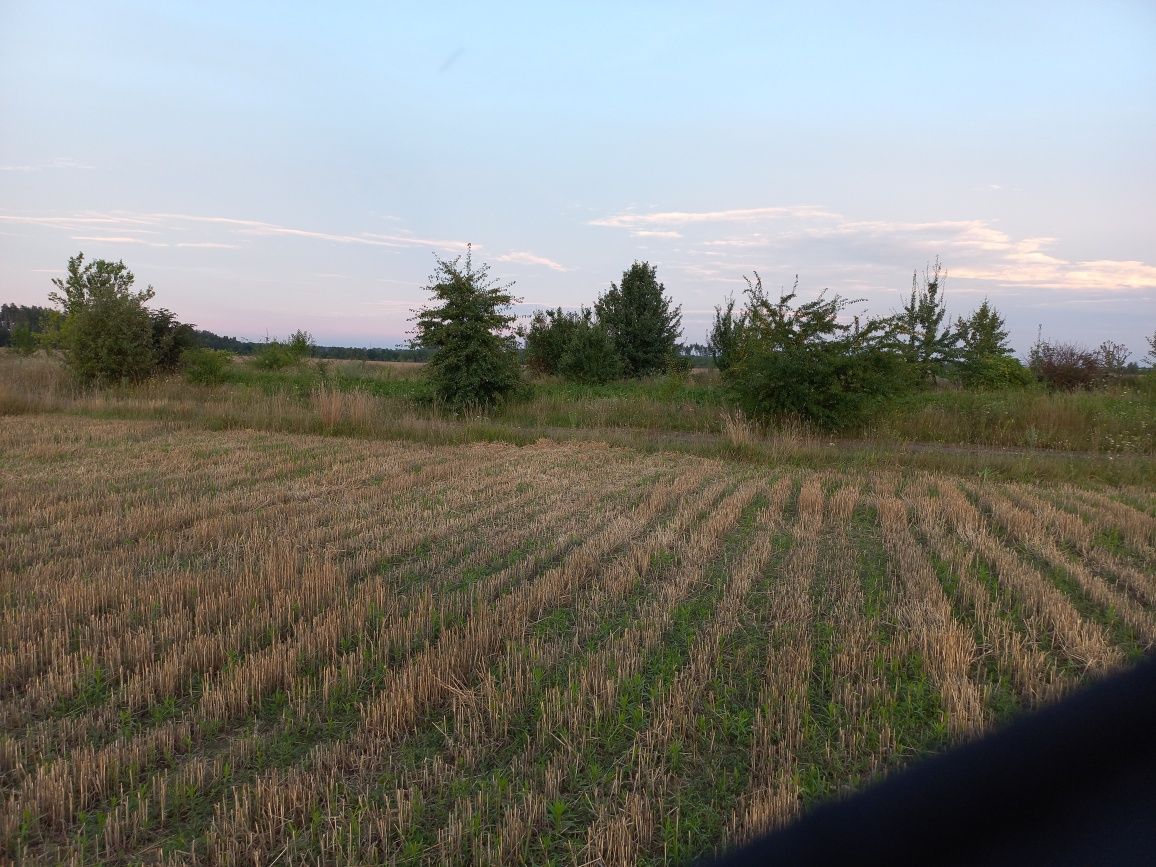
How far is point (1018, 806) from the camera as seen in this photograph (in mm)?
646

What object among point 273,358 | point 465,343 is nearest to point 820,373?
point 465,343

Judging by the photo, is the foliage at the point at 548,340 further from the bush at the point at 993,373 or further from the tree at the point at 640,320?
the bush at the point at 993,373

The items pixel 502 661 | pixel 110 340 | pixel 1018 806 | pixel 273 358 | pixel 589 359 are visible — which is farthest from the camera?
pixel 273 358

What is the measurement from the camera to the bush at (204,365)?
80.5 feet

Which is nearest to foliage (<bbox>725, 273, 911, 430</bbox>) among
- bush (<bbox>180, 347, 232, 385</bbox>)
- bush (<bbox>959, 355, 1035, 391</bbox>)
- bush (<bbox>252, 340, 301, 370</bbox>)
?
bush (<bbox>959, 355, 1035, 391</bbox>)

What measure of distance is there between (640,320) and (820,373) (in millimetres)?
Result: 21988

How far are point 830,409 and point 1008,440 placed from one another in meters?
4.27

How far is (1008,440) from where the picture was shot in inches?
650

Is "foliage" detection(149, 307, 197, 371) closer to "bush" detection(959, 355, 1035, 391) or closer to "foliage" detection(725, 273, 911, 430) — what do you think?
"foliage" detection(725, 273, 911, 430)

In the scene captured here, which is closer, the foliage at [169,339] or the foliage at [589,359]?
the foliage at [169,339]

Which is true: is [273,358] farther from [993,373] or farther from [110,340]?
[993,373]

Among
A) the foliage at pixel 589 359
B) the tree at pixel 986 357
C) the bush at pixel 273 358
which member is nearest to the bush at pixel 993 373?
the tree at pixel 986 357

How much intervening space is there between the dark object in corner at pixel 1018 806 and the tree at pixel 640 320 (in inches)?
1442

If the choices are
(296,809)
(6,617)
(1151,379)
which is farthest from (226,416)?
(1151,379)
